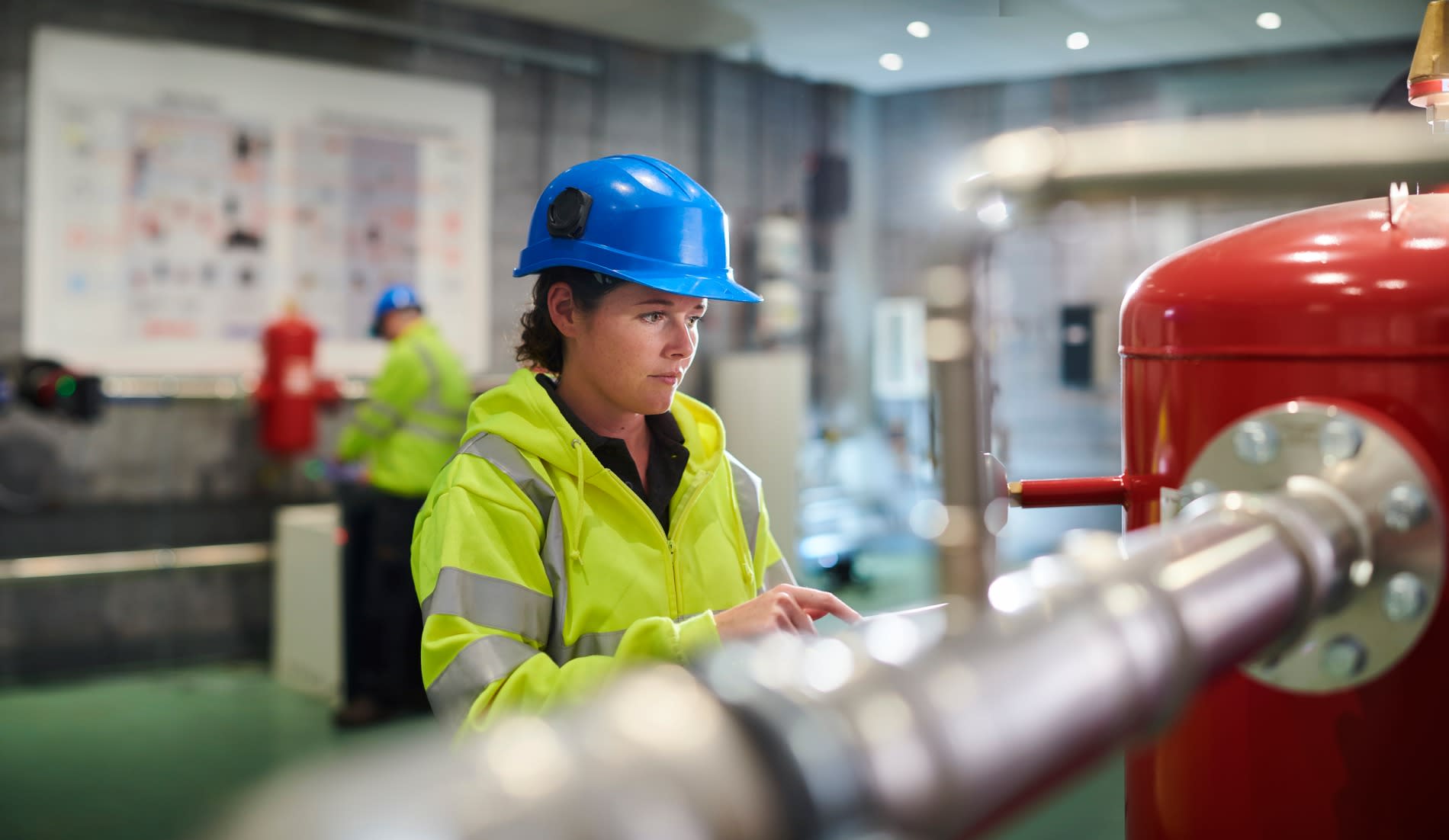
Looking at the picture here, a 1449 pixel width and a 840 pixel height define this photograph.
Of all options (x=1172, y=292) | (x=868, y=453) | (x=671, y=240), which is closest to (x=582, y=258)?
(x=671, y=240)

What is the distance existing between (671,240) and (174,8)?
4.22m

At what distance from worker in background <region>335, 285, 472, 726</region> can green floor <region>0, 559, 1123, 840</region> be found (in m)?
0.17

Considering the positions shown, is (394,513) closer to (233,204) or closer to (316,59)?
(233,204)

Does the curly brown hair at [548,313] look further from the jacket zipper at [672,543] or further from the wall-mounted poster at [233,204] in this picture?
the wall-mounted poster at [233,204]

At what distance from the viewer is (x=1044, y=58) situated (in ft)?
21.4

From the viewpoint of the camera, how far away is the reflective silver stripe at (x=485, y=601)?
1.00m

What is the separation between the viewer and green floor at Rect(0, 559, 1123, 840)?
9.56 ft

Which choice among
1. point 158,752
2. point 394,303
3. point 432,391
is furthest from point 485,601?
point 394,303

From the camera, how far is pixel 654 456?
52.8 inches

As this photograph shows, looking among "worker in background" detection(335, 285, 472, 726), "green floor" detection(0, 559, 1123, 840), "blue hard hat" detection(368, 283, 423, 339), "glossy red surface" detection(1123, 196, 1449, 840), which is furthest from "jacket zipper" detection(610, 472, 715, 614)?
"blue hard hat" detection(368, 283, 423, 339)

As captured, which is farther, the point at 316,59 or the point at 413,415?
the point at 316,59

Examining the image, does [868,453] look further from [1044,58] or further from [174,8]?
[174,8]

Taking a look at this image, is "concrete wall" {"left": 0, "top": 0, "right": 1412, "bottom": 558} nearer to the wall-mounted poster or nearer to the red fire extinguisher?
the wall-mounted poster

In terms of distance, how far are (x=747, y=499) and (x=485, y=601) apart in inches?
16.4
